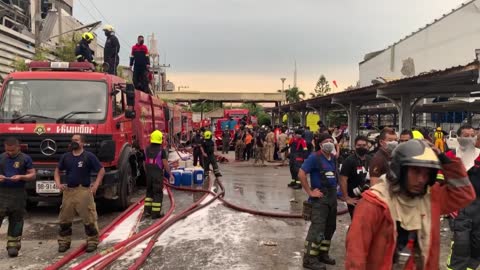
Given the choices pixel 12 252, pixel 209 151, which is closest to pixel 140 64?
pixel 209 151

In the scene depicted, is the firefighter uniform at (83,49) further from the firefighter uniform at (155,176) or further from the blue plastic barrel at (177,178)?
the blue plastic barrel at (177,178)

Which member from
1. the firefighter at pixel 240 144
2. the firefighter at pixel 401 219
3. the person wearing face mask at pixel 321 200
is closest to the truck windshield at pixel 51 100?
A: the person wearing face mask at pixel 321 200

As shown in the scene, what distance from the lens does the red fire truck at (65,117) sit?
8664 millimetres

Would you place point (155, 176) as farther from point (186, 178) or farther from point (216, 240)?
point (186, 178)

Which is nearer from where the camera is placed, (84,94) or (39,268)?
(39,268)

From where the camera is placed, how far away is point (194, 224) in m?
8.27

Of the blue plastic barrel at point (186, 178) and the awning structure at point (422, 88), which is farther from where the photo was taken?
the blue plastic barrel at point (186, 178)

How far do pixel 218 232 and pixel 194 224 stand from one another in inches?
28.2

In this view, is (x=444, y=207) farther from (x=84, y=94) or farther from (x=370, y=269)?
(x=84, y=94)

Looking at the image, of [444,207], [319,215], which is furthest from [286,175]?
[444,207]

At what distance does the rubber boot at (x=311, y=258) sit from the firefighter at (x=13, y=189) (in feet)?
12.4

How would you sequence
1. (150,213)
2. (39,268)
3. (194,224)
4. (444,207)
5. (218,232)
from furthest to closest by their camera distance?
1. (150,213)
2. (194,224)
3. (218,232)
4. (39,268)
5. (444,207)

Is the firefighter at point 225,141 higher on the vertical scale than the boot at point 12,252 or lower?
higher

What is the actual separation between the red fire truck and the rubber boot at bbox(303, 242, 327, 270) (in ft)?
14.6
